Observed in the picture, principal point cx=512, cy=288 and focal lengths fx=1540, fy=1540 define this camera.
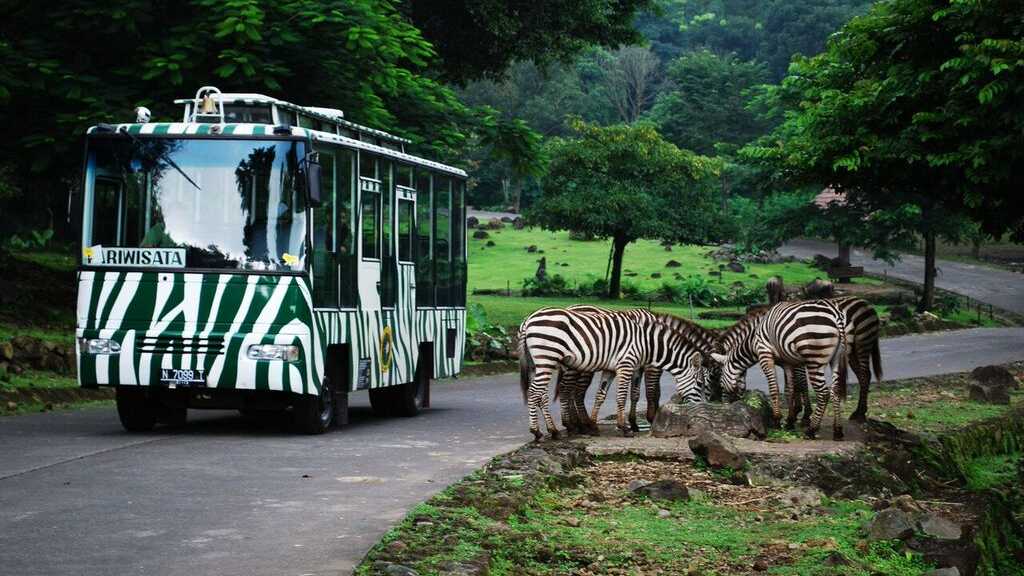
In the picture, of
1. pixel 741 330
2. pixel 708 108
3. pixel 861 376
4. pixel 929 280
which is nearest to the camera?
pixel 741 330

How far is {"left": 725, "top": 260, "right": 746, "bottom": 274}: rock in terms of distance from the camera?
66562mm

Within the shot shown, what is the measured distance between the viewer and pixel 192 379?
1645 cm

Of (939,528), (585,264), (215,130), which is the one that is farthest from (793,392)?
(585,264)

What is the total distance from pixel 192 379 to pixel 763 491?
626 centimetres

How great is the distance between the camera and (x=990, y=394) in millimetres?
24203

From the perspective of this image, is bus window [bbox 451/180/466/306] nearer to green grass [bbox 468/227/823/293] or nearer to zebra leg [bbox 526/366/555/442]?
zebra leg [bbox 526/366/555/442]

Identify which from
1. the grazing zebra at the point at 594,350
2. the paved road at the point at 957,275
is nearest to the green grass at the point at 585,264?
the paved road at the point at 957,275

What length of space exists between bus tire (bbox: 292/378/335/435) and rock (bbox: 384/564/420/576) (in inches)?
330

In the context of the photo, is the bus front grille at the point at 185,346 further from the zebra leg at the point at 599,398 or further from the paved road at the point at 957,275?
the paved road at the point at 957,275

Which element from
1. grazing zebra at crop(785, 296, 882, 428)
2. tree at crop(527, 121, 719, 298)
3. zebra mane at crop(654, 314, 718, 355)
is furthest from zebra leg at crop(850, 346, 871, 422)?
tree at crop(527, 121, 719, 298)

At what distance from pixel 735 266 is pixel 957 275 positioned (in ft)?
42.2

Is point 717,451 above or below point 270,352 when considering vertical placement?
below

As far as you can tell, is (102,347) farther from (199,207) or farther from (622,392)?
(622,392)

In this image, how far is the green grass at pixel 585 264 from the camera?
207ft
